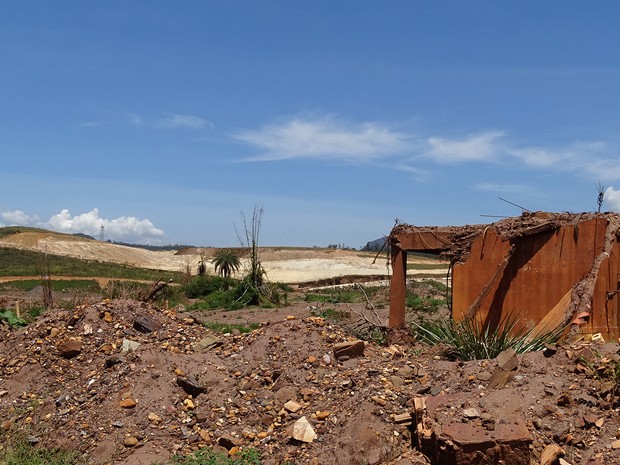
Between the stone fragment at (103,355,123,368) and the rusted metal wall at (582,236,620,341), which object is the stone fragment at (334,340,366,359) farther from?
the rusted metal wall at (582,236,620,341)

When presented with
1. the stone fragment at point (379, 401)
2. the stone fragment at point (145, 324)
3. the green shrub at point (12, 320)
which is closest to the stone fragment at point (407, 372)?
the stone fragment at point (379, 401)

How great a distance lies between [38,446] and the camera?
7.11 meters

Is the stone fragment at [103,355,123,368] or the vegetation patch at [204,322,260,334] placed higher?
the stone fragment at [103,355,123,368]

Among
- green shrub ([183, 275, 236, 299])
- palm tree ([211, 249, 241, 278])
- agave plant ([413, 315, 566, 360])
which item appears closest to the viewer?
agave plant ([413, 315, 566, 360])

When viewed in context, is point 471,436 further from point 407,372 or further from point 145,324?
point 145,324

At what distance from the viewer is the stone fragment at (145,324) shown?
9.67 metres

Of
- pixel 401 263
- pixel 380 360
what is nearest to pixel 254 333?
pixel 380 360

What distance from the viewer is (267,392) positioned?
750 cm

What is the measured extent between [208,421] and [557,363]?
11.8 feet

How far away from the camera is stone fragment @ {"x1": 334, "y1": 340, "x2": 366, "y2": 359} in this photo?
8.02 meters

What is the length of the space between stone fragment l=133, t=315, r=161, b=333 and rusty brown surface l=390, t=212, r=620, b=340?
157 inches

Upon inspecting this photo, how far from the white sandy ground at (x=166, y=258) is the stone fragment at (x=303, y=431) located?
45.1 m

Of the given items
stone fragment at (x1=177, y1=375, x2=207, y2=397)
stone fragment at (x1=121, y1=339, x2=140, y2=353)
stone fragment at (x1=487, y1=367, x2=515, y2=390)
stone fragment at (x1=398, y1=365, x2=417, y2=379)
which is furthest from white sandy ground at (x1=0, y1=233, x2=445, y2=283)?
stone fragment at (x1=487, y1=367, x2=515, y2=390)

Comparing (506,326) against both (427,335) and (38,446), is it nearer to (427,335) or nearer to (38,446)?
(427,335)
